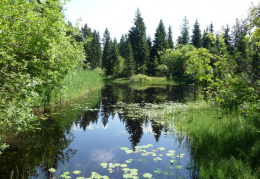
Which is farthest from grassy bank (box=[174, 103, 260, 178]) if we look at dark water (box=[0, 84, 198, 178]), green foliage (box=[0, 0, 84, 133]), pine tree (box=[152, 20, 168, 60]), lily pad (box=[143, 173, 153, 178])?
pine tree (box=[152, 20, 168, 60])

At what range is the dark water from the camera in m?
5.45

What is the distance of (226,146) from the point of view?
18.7ft

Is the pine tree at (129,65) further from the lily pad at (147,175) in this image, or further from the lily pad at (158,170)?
the lily pad at (147,175)

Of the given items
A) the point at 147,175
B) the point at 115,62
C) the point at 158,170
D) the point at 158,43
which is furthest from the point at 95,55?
the point at 147,175

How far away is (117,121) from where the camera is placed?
37.3 ft

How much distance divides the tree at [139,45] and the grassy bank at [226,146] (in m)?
47.0

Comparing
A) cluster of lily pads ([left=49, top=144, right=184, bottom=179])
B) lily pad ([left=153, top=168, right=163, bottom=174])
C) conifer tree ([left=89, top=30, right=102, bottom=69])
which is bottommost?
lily pad ([left=153, top=168, right=163, bottom=174])

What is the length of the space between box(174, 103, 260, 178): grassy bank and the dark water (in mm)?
517

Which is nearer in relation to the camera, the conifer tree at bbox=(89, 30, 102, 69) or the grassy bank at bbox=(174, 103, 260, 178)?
the grassy bank at bbox=(174, 103, 260, 178)

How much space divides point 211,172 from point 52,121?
8176 mm

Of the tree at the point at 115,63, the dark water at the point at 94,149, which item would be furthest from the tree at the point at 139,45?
the dark water at the point at 94,149

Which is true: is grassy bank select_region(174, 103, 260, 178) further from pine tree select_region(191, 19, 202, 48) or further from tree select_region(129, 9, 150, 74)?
pine tree select_region(191, 19, 202, 48)

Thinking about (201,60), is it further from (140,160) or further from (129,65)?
(129,65)

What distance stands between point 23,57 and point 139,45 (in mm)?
53139
